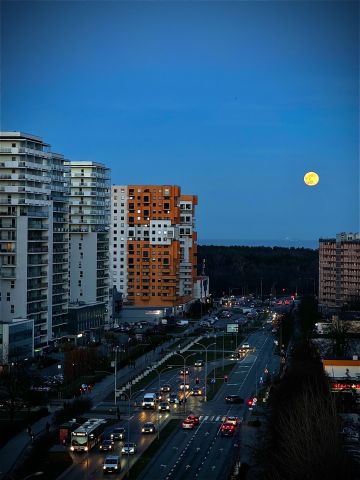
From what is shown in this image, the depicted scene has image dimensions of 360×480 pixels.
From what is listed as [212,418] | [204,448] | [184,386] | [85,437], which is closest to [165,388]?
[184,386]

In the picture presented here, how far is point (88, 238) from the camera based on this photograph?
168ft

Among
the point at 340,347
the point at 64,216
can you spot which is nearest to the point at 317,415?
the point at 340,347

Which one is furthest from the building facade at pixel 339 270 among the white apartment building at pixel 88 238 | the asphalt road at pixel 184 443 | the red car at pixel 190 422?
the red car at pixel 190 422

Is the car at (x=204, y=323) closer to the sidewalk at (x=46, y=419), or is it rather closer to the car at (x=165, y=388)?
the sidewalk at (x=46, y=419)

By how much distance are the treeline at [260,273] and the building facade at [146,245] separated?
24.0 meters

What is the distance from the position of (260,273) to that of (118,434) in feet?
254

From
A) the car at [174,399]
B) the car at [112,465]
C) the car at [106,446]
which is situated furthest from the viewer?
the car at [174,399]

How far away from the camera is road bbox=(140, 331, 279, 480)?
21.4m

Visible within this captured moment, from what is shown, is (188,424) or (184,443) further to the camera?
(188,424)

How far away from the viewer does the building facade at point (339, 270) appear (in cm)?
6988

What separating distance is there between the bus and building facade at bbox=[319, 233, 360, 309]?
4557 cm

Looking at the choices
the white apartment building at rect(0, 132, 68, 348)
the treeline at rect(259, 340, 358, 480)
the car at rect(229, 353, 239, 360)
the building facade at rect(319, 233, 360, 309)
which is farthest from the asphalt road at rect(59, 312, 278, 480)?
the building facade at rect(319, 233, 360, 309)

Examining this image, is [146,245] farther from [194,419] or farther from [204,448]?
[204,448]

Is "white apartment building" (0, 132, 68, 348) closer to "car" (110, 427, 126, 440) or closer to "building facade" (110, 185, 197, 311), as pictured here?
"car" (110, 427, 126, 440)
